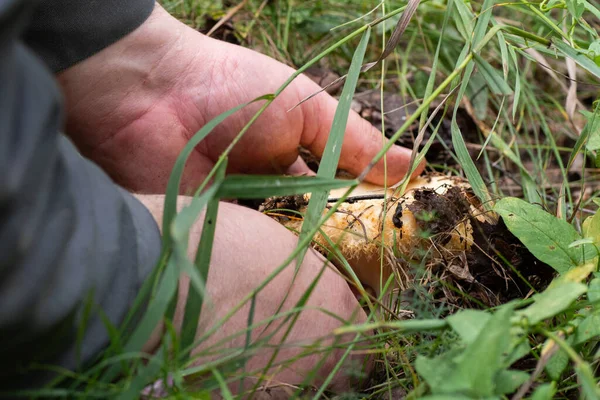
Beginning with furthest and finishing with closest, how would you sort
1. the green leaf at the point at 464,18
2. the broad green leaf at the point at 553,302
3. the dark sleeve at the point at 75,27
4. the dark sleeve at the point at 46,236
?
the dark sleeve at the point at 75,27 → the green leaf at the point at 464,18 → the broad green leaf at the point at 553,302 → the dark sleeve at the point at 46,236

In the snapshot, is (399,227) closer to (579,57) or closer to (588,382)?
(579,57)

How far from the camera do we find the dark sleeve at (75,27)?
1168mm

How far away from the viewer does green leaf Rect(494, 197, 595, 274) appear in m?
0.94

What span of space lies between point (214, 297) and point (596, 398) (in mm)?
463

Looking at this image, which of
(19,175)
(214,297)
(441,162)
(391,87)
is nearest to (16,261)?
(19,175)

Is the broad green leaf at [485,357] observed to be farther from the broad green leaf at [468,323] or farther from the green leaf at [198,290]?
the green leaf at [198,290]

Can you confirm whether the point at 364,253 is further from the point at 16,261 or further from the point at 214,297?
the point at 16,261

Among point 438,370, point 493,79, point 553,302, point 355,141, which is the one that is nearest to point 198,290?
point 438,370

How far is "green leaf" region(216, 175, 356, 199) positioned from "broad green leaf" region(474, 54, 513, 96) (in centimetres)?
28

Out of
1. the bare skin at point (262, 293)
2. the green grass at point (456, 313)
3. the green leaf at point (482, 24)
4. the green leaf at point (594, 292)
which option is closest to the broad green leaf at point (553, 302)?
the green grass at point (456, 313)

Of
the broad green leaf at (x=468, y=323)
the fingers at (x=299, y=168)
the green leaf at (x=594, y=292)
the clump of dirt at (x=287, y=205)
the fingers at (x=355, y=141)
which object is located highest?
the broad green leaf at (x=468, y=323)

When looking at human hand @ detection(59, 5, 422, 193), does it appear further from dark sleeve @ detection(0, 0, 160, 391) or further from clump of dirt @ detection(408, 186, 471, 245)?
dark sleeve @ detection(0, 0, 160, 391)

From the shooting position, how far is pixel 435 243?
3.71ft

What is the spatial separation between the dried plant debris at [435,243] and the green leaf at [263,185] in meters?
0.32
